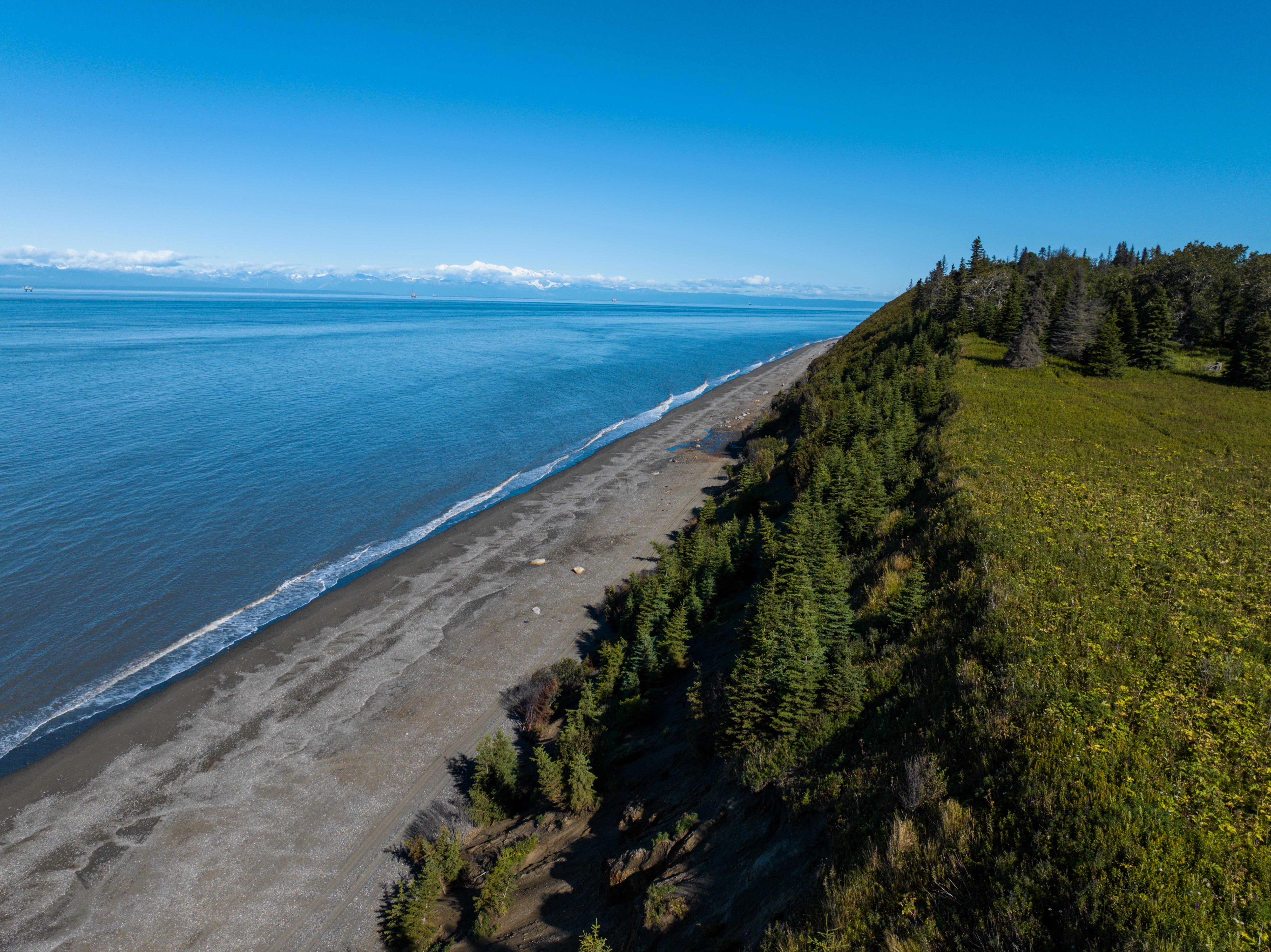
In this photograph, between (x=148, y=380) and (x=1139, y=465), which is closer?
(x=1139, y=465)

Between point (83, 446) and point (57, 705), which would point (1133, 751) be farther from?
point (83, 446)

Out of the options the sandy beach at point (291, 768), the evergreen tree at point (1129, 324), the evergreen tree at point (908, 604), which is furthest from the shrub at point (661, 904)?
the evergreen tree at point (1129, 324)

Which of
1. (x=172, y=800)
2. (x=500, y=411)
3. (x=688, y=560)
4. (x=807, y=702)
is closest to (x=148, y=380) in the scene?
(x=500, y=411)

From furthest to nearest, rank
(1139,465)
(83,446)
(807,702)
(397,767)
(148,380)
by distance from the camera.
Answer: (148,380), (83,446), (1139,465), (397,767), (807,702)

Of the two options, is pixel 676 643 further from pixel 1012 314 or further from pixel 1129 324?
pixel 1012 314

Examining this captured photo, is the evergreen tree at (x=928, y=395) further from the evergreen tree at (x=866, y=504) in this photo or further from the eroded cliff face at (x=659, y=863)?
the eroded cliff face at (x=659, y=863)

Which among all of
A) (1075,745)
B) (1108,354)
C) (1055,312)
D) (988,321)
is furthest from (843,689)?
(988,321)

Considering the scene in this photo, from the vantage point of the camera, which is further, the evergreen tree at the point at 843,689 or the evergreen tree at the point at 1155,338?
the evergreen tree at the point at 1155,338
